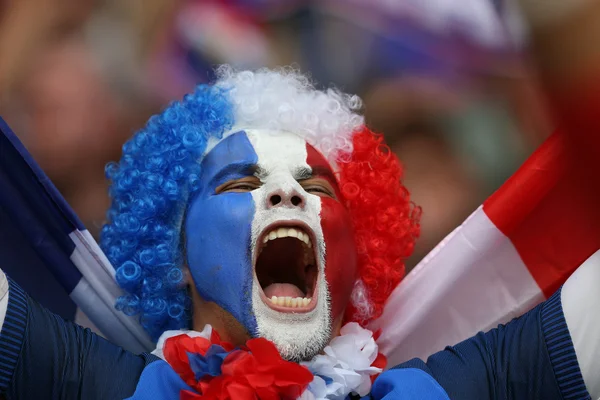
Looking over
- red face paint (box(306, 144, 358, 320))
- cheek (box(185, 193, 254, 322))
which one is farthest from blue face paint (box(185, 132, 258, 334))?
red face paint (box(306, 144, 358, 320))

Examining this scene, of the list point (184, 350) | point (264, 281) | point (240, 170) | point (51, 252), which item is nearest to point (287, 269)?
point (264, 281)

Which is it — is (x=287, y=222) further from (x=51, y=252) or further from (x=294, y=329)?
(x=51, y=252)

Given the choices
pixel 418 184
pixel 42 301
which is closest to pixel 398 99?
pixel 418 184

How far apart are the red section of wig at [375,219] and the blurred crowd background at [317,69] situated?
0.59m

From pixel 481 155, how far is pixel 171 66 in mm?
1337

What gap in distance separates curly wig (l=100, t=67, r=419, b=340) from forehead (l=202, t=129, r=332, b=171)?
3.1 inches

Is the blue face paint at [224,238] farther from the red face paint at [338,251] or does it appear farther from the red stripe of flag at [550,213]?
the red stripe of flag at [550,213]

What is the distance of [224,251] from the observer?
205 cm

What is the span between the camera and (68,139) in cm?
301

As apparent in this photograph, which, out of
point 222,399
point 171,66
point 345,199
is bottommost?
point 222,399

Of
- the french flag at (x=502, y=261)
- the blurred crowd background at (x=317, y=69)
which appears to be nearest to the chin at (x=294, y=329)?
the french flag at (x=502, y=261)

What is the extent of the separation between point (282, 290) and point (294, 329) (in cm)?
22

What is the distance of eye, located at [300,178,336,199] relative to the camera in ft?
7.34

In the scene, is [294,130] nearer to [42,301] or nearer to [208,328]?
[208,328]
